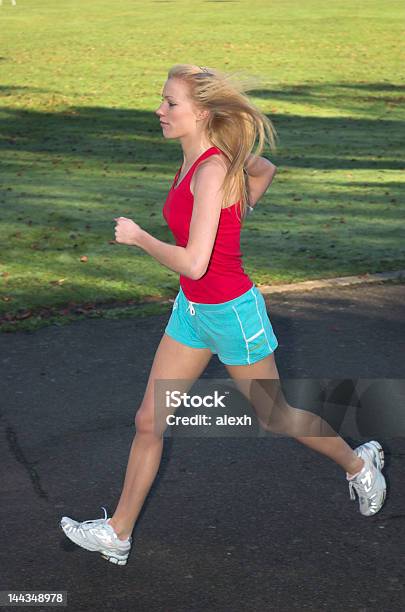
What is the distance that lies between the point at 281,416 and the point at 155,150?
13.0 meters

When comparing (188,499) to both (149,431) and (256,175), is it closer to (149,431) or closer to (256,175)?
(149,431)

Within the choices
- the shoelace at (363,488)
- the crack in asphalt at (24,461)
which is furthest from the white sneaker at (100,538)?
the shoelace at (363,488)

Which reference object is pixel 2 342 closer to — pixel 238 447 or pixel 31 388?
pixel 31 388

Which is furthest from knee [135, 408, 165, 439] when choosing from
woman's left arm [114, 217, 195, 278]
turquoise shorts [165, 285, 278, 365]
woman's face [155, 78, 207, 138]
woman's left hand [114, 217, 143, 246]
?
woman's face [155, 78, 207, 138]

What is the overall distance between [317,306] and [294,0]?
42.4 metres

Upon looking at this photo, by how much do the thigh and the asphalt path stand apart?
2.01 feet

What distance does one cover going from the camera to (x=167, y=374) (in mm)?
4934

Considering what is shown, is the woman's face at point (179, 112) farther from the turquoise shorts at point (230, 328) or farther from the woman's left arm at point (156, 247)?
the turquoise shorts at point (230, 328)

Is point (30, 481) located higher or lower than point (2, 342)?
higher

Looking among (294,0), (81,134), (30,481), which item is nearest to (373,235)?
(30,481)

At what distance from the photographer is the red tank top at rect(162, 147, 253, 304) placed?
4.62m

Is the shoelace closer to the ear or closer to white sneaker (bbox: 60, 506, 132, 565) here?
white sneaker (bbox: 60, 506, 132, 565)

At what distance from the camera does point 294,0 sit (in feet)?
162

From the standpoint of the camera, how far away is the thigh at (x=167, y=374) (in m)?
4.92
